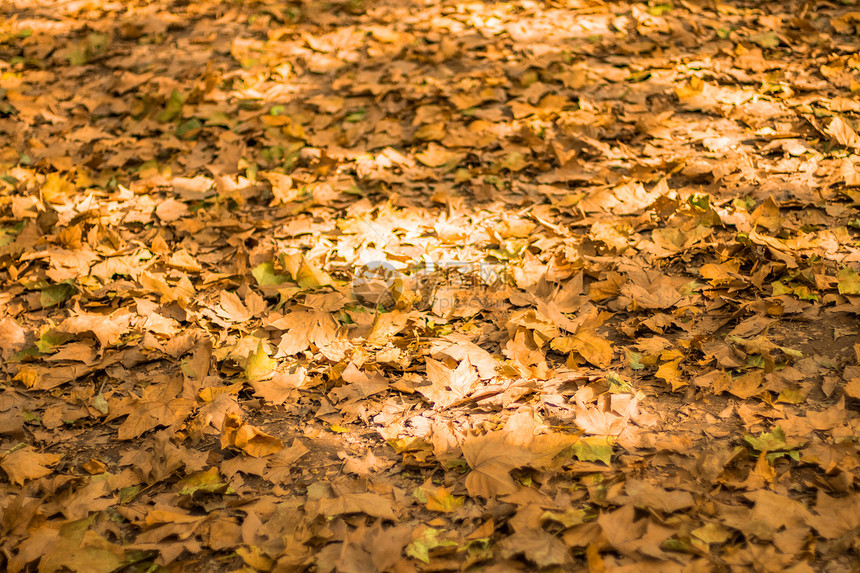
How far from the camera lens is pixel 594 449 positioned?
183 cm

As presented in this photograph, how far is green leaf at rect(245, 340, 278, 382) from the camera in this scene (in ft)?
7.36

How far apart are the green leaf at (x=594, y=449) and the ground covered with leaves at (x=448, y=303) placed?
0.04 feet

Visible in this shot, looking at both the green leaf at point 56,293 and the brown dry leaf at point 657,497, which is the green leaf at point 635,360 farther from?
the green leaf at point 56,293

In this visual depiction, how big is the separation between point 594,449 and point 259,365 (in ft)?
3.80

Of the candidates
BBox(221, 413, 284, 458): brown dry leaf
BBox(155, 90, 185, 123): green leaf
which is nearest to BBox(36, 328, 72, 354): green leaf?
BBox(221, 413, 284, 458): brown dry leaf

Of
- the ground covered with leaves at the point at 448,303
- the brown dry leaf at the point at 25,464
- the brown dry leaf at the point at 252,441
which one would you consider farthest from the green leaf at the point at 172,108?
the brown dry leaf at the point at 252,441

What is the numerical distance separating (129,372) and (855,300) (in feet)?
8.35

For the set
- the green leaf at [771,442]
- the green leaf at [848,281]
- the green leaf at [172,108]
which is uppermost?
the green leaf at [172,108]

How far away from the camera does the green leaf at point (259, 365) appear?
2242mm

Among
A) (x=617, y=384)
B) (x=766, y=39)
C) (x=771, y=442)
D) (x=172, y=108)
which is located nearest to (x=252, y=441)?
(x=617, y=384)

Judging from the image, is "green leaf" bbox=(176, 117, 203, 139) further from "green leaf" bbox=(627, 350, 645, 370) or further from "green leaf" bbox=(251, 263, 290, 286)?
"green leaf" bbox=(627, 350, 645, 370)

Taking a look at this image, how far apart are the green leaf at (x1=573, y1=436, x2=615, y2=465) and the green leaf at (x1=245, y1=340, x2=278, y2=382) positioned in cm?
108

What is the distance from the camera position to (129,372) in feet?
7.70

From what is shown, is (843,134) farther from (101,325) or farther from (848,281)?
(101,325)
